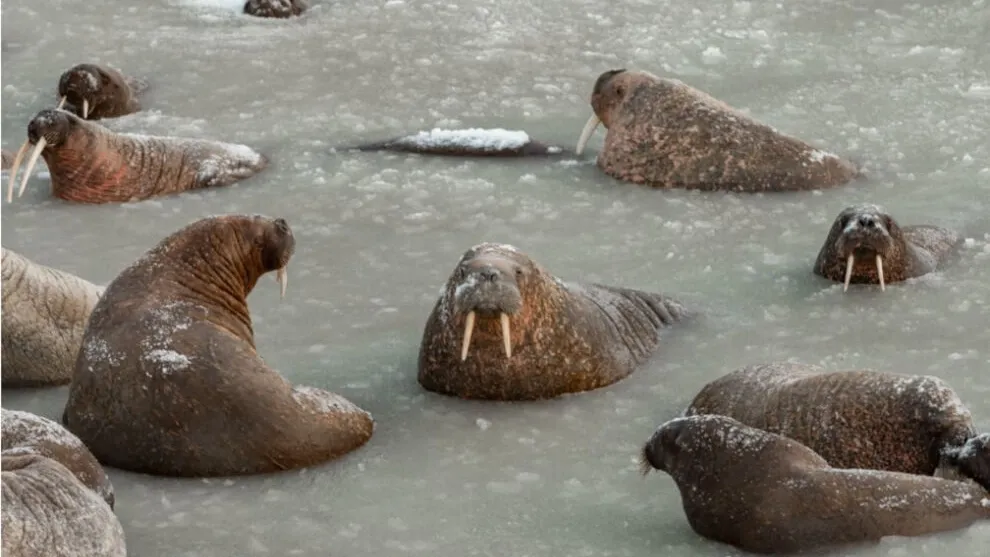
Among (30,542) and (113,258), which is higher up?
(30,542)

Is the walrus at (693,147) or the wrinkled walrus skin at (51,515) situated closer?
the wrinkled walrus skin at (51,515)

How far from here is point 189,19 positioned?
1377cm

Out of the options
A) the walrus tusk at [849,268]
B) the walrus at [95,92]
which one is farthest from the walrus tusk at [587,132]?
the walrus at [95,92]

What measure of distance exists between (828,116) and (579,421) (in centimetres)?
503

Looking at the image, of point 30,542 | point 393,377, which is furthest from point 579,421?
point 30,542

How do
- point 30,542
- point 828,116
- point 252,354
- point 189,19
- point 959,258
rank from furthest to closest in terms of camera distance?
point 189,19 → point 828,116 → point 959,258 → point 252,354 → point 30,542

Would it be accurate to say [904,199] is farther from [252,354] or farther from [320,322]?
[252,354]

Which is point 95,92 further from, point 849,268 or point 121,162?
point 849,268

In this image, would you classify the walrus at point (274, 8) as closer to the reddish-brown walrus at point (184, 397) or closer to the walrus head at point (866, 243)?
the walrus head at point (866, 243)

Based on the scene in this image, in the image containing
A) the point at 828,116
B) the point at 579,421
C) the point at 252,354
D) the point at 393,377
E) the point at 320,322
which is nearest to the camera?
the point at 252,354

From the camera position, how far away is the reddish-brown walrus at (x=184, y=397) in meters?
6.12

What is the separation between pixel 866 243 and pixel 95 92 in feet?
17.8

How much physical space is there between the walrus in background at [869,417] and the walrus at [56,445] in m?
2.21

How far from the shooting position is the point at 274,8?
13.7 m
